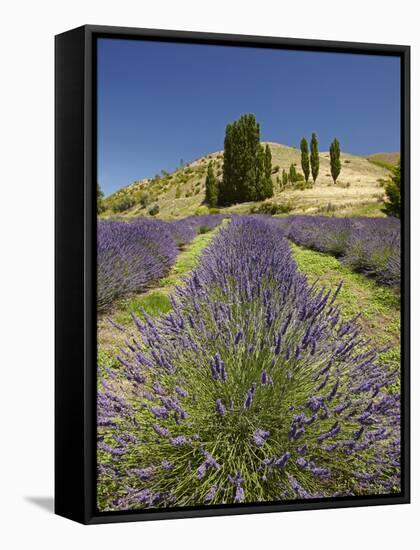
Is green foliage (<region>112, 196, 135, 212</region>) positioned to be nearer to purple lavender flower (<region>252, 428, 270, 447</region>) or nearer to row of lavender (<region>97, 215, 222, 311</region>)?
row of lavender (<region>97, 215, 222, 311</region>)

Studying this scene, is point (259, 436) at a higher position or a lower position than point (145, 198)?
lower

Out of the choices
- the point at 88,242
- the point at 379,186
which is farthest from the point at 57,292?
the point at 379,186

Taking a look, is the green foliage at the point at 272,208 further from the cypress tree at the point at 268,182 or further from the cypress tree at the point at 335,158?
the cypress tree at the point at 335,158

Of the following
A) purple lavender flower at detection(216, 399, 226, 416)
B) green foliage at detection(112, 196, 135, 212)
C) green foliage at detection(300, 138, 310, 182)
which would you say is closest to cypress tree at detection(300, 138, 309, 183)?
green foliage at detection(300, 138, 310, 182)

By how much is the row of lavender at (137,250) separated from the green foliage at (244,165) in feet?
0.60

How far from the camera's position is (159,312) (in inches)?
195

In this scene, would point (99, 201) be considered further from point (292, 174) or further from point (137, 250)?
point (292, 174)

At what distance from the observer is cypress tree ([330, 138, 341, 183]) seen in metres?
5.23

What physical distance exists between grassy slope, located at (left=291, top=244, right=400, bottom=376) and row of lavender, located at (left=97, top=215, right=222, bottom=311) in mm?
728

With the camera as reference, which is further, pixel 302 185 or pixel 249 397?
pixel 302 185

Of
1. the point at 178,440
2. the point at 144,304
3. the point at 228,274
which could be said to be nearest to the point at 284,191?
the point at 228,274

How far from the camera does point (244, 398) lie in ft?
16.0

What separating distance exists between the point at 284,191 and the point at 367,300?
832 mm

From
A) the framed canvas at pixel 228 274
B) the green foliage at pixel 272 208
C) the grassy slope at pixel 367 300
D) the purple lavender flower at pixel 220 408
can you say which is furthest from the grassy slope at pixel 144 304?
the grassy slope at pixel 367 300
